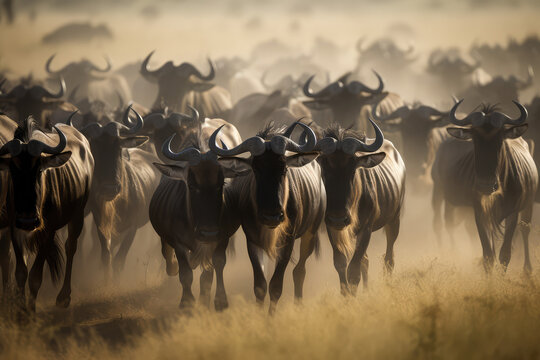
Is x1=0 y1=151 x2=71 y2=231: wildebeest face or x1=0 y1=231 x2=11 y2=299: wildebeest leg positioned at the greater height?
x1=0 y1=151 x2=71 y2=231: wildebeest face

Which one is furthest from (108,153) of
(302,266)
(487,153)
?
(487,153)

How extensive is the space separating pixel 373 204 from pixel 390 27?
2435 inches

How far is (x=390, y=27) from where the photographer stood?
67.3 m

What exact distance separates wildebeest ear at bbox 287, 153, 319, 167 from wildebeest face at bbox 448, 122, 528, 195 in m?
2.85

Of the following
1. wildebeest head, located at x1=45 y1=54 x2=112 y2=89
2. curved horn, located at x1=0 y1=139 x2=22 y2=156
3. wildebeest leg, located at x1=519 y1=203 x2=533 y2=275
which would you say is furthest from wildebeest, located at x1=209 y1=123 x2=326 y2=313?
wildebeest head, located at x1=45 y1=54 x2=112 y2=89

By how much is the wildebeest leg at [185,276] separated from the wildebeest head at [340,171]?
1597 mm

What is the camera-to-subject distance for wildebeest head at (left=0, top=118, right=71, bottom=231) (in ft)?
22.6

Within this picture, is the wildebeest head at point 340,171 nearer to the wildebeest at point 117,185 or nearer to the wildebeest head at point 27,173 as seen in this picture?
the wildebeest head at point 27,173

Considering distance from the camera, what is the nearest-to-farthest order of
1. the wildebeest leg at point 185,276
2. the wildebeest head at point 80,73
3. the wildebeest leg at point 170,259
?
the wildebeest leg at point 185,276 < the wildebeest leg at point 170,259 < the wildebeest head at point 80,73

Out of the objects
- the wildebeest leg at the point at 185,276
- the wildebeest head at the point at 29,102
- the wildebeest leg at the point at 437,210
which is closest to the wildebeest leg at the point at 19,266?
the wildebeest leg at the point at 185,276

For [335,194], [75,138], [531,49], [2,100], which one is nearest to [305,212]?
[335,194]

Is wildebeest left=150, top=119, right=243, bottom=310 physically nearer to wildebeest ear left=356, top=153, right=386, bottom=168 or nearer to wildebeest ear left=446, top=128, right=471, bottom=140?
wildebeest ear left=356, top=153, right=386, bottom=168

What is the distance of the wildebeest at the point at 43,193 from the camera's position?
6.94m

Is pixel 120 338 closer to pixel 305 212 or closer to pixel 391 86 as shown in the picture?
pixel 305 212
